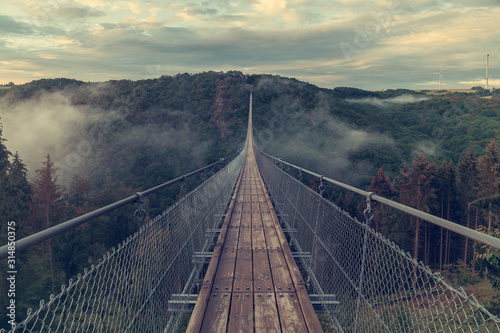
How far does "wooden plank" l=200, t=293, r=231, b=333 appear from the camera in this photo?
2.50m

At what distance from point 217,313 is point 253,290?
0.52 meters

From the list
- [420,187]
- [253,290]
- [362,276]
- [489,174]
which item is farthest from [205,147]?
[362,276]

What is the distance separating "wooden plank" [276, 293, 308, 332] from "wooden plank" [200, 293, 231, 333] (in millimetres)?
465

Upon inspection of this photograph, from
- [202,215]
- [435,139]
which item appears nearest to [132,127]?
[435,139]

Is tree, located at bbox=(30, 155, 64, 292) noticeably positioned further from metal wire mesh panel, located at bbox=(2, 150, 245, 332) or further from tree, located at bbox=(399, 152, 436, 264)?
tree, located at bbox=(399, 152, 436, 264)

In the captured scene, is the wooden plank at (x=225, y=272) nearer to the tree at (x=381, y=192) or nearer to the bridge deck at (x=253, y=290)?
the bridge deck at (x=253, y=290)

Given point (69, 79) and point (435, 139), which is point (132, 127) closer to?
point (69, 79)

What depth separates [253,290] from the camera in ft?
10.2

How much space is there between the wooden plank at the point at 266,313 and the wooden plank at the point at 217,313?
0.26 meters

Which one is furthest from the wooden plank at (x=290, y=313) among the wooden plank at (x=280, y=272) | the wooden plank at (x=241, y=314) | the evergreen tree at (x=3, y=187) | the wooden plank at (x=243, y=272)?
the evergreen tree at (x=3, y=187)

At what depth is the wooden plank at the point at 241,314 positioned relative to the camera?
2.49 m

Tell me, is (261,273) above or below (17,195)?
above

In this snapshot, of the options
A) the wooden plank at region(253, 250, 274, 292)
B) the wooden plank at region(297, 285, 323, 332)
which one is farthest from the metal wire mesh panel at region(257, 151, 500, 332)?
the wooden plank at region(253, 250, 274, 292)

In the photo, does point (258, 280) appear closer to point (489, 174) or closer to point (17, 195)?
point (17, 195)
